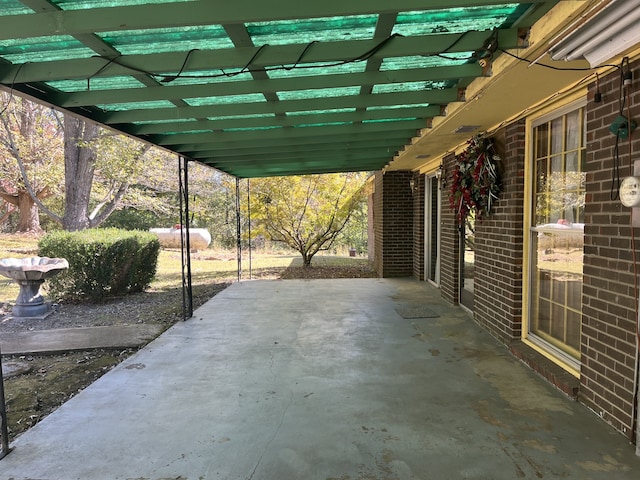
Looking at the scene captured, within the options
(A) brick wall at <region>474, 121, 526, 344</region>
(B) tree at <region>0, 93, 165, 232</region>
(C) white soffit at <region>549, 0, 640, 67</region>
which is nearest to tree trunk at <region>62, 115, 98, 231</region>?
(B) tree at <region>0, 93, 165, 232</region>

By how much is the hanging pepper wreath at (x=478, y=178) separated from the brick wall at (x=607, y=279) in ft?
5.27

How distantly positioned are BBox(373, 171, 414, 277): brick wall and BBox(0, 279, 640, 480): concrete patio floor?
14.2 ft

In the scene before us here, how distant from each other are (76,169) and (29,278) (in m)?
4.64

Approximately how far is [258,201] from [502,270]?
282 inches

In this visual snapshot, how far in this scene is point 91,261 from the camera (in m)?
7.00

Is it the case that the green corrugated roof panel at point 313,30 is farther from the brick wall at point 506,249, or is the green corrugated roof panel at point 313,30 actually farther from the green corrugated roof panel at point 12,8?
the brick wall at point 506,249

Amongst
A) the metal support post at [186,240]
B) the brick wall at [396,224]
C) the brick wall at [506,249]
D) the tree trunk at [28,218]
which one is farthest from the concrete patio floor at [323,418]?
the tree trunk at [28,218]

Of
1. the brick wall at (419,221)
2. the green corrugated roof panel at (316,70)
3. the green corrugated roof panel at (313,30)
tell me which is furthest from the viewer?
the brick wall at (419,221)

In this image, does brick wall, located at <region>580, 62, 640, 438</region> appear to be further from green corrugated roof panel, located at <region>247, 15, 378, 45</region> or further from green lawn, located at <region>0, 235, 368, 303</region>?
green lawn, located at <region>0, 235, 368, 303</region>

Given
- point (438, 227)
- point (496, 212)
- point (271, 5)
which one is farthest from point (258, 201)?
point (271, 5)

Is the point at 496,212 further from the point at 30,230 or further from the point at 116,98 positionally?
the point at 30,230

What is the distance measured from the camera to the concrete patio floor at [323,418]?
2236mm

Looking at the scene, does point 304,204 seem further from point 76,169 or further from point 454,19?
point 454,19

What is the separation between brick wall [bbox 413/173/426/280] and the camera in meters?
8.26
